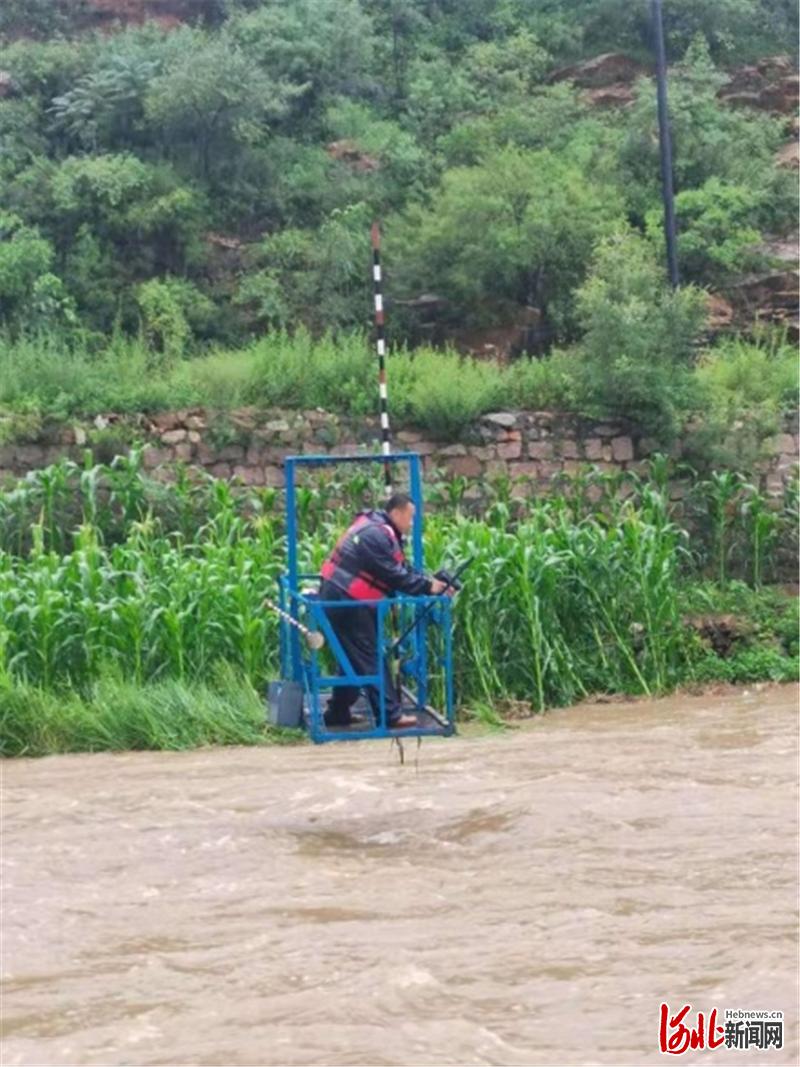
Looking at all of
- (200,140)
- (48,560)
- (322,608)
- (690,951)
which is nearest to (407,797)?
(322,608)

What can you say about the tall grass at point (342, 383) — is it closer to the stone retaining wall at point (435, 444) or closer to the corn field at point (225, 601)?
the stone retaining wall at point (435, 444)

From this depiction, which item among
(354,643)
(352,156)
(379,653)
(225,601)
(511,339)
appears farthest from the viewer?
(352,156)

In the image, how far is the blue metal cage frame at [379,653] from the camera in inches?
374

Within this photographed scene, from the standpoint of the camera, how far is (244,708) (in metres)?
13.5

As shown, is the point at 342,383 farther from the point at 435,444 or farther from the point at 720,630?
the point at 720,630

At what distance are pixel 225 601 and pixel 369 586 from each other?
175 inches

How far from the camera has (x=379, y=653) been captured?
9469mm

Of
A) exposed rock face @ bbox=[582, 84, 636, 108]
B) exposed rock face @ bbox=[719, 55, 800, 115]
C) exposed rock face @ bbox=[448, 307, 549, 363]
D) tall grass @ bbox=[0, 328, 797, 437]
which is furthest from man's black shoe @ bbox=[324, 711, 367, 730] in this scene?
exposed rock face @ bbox=[719, 55, 800, 115]

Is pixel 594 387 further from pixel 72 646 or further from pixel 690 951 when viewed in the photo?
pixel 690 951

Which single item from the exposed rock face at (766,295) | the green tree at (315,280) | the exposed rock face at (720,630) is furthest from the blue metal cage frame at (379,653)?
the exposed rock face at (766,295)

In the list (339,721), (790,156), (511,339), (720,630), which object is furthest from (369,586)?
(790,156)

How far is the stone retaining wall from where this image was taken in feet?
63.6

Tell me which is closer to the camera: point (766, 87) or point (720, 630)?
point (720, 630)

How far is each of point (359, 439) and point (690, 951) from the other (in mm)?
12604
